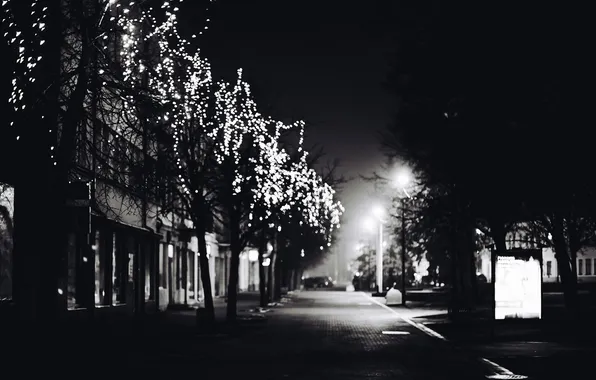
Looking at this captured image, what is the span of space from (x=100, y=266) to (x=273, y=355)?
15.0m

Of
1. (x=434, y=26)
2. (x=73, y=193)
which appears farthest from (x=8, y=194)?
(x=434, y=26)

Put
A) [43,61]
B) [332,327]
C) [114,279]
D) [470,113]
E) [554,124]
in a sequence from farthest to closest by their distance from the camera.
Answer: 1. [114,279]
2. [332,327]
3. [470,113]
4. [554,124]
5. [43,61]

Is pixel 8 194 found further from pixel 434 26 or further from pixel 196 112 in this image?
pixel 434 26

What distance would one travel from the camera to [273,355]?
916 inches

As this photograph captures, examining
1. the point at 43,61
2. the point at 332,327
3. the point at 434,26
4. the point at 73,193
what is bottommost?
the point at 332,327

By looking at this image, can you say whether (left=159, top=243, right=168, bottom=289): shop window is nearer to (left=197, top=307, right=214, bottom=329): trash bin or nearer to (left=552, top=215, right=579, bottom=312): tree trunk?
(left=552, top=215, right=579, bottom=312): tree trunk

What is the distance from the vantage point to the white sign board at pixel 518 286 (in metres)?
26.7

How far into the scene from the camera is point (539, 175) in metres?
32.1

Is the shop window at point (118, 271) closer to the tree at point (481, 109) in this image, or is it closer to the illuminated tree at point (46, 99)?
the tree at point (481, 109)

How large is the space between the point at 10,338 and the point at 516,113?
564 inches

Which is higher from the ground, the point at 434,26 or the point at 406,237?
the point at 434,26

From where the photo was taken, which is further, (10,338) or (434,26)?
(434,26)

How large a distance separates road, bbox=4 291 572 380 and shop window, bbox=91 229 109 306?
11.4ft

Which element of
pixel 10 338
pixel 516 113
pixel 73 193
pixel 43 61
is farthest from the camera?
pixel 516 113
